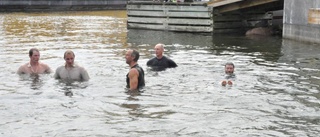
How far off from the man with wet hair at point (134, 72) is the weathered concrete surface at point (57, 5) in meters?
44.1

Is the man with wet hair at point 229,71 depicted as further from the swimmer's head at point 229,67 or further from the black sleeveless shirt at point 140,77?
the black sleeveless shirt at point 140,77

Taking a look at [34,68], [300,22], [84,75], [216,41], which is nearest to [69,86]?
[84,75]

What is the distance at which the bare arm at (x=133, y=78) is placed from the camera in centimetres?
1338

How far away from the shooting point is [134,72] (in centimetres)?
1342

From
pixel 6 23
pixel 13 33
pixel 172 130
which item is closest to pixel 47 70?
pixel 172 130

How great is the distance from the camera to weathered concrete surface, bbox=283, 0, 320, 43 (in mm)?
23312

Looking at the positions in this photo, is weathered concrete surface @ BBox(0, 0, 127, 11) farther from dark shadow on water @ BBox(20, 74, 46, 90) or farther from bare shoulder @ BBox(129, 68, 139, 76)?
bare shoulder @ BBox(129, 68, 139, 76)

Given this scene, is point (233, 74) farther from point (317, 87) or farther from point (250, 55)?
point (250, 55)

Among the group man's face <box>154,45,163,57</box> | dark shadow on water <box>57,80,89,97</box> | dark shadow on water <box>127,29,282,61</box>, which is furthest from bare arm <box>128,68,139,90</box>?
dark shadow on water <box>127,29,282,61</box>

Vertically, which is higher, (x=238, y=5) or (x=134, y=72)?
(x=238, y=5)

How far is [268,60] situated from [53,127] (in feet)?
35.8

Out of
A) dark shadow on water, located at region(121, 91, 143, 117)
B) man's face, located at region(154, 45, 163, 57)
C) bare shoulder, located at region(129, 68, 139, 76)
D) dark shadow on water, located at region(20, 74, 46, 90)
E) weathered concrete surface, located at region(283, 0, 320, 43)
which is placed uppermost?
weathered concrete surface, located at region(283, 0, 320, 43)

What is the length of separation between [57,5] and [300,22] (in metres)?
39.1

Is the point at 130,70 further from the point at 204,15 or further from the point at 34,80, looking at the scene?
the point at 204,15
